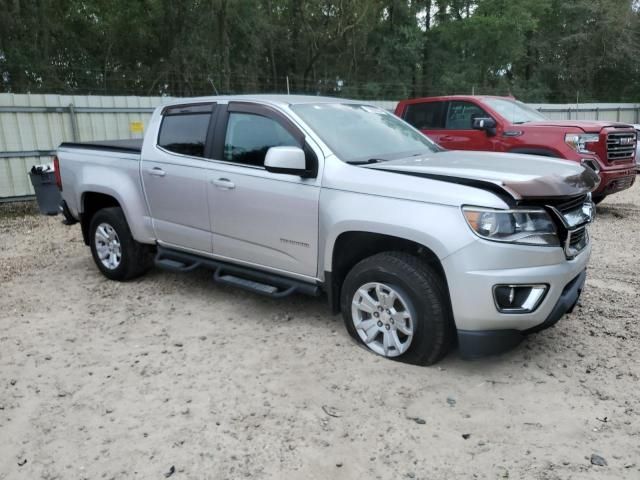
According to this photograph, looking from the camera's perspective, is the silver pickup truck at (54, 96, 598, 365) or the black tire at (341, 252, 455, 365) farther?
the black tire at (341, 252, 455, 365)

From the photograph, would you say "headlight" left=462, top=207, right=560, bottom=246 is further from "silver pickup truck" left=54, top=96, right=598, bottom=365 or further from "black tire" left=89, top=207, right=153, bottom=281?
"black tire" left=89, top=207, right=153, bottom=281

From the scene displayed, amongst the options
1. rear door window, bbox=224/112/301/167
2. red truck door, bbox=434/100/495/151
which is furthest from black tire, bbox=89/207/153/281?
red truck door, bbox=434/100/495/151

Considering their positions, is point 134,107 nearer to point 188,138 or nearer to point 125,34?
point 188,138

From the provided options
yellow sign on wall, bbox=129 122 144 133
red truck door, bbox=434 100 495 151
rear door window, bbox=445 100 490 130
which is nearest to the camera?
red truck door, bbox=434 100 495 151

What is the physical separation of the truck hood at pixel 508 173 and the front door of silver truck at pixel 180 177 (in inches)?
65.9

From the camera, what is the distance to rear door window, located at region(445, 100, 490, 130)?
8875 mm

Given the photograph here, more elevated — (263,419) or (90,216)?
(90,216)

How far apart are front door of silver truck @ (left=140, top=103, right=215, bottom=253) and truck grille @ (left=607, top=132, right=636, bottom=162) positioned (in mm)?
5871

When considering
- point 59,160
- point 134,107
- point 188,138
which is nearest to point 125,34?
point 134,107

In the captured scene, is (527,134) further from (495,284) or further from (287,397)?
(287,397)

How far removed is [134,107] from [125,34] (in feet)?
47.0

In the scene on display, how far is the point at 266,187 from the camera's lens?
4.21 metres

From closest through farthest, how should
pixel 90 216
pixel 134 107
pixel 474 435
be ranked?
1. pixel 474 435
2. pixel 90 216
3. pixel 134 107

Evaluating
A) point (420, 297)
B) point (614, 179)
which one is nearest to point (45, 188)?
point (420, 297)
